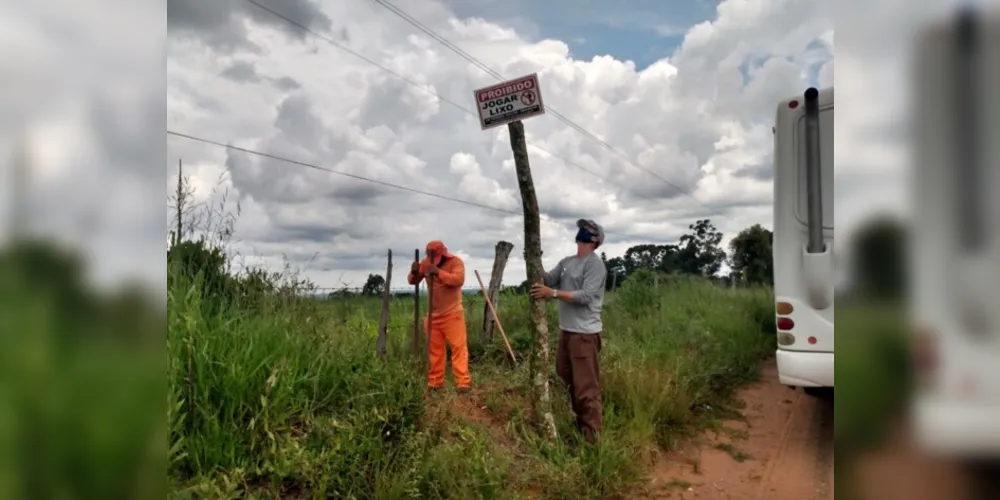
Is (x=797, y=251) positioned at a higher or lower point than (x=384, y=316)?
higher

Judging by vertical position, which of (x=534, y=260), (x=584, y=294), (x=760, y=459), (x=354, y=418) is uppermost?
(x=534, y=260)

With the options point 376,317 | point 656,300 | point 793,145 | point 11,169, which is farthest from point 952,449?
point 656,300

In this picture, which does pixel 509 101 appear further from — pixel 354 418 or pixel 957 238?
pixel 957 238

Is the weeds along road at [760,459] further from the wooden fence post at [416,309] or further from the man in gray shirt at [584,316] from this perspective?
the wooden fence post at [416,309]

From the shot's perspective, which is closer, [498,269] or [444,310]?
[444,310]

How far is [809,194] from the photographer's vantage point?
144 inches

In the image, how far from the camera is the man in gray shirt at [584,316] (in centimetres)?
420

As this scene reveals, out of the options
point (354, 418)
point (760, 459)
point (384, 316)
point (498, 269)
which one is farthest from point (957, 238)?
point (498, 269)

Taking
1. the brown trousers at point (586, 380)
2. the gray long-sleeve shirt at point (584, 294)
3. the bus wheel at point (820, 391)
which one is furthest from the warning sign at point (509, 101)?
the bus wheel at point (820, 391)

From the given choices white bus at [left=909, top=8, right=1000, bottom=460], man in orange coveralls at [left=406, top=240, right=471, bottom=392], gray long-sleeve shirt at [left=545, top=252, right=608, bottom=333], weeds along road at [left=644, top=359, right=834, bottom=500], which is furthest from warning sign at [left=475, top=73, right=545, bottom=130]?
white bus at [left=909, top=8, right=1000, bottom=460]

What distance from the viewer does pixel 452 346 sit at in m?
5.39

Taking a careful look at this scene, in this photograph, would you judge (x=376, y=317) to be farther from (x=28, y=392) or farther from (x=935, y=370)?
(x=935, y=370)

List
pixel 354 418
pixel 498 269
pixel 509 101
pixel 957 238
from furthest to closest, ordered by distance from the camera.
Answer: pixel 498 269, pixel 509 101, pixel 354 418, pixel 957 238

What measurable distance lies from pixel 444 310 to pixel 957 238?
4.86m
